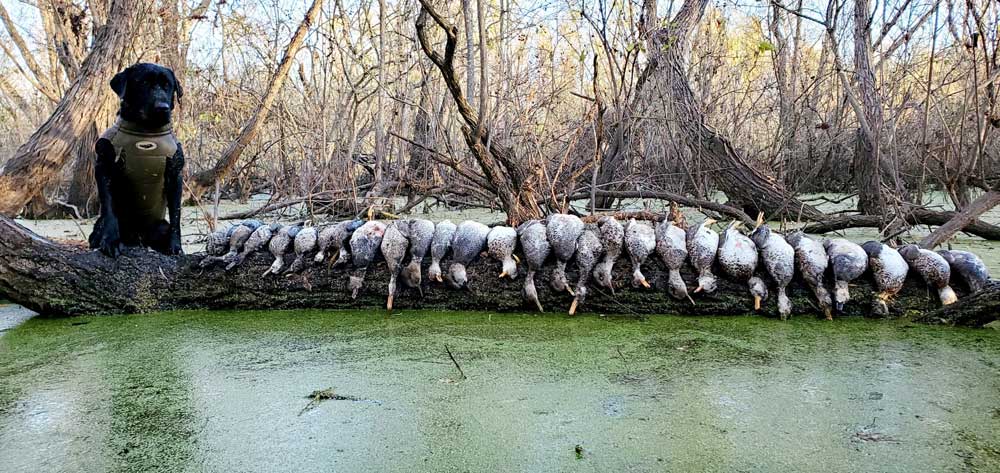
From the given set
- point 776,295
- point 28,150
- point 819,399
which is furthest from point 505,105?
point 819,399

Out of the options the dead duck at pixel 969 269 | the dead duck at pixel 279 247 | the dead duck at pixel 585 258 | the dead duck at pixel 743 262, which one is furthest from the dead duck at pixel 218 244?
the dead duck at pixel 969 269

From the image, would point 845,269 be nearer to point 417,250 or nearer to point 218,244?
point 417,250

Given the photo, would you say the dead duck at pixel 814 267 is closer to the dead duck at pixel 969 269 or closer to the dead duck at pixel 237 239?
the dead duck at pixel 969 269

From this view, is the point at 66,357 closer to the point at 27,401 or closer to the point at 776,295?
the point at 27,401

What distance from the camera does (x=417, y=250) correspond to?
133 inches

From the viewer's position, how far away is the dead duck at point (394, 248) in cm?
337

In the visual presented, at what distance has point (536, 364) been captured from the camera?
8.50 ft

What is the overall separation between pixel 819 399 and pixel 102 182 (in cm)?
312

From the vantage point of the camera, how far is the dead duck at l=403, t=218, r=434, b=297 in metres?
3.37

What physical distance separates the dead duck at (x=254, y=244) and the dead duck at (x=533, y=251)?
121cm

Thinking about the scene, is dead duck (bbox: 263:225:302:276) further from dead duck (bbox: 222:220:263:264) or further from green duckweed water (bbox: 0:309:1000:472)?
green duckweed water (bbox: 0:309:1000:472)

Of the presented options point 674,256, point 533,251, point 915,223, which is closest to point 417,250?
point 533,251

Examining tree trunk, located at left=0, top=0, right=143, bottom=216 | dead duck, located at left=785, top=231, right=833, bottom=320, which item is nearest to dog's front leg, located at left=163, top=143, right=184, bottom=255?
tree trunk, located at left=0, top=0, right=143, bottom=216

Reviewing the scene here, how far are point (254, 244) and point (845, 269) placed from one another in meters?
2.56
